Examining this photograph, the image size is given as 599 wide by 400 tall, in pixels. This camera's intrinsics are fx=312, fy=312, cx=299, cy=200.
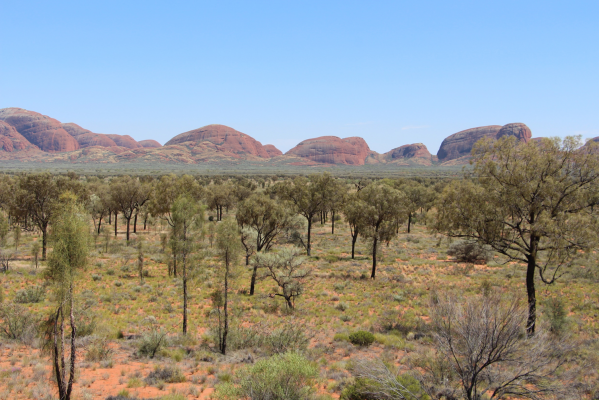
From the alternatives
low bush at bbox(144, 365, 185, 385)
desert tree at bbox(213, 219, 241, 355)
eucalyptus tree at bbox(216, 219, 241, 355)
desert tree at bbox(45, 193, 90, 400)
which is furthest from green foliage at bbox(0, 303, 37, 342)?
eucalyptus tree at bbox(216, 219, 241, 355)

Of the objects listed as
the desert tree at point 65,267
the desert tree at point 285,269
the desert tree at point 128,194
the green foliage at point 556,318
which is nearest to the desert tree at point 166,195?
the desert tree at point 128,194

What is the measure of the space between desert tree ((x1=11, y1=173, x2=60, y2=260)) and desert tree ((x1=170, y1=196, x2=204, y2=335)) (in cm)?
2145

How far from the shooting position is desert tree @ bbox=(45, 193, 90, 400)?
856 centimetres

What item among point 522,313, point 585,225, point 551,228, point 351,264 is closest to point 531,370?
point 522,313

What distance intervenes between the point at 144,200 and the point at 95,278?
75.5 ft

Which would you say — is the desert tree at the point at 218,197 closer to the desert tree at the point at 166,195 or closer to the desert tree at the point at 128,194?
the desert tree at the point at 128,194

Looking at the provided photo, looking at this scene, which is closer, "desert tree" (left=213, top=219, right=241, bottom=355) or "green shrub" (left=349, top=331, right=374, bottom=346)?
"green shrub" (left=349, top=331, right=374, bottom=346)

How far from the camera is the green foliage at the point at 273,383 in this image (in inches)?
313

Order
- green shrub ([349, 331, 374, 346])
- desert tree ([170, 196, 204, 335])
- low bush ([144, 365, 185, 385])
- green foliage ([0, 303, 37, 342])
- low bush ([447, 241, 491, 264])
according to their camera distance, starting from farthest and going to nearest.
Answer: low bush ([447, 241, 491, 264]), desert tree ([170, 196, 204, 335]), green shrub ([349, 331, 374, 346]), green foliage ([0, 303, 37, 342]), low bush ([144, 365, 185, 385])

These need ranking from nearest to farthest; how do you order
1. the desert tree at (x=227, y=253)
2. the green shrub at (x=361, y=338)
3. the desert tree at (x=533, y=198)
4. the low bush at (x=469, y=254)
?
the desert tree at (x=533, y=198) → the green shrub at (x=361, y=338) → the desert tree at (x=227, y=253) → the low bush at (x=469, y=254)

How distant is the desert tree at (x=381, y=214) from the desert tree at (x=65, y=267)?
22246 millimetres

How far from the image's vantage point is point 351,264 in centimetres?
3316

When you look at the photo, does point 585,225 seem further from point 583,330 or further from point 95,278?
point 95,278

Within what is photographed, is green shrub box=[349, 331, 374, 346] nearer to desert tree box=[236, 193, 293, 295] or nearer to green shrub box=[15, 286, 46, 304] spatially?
desert tree box=[236, 193, 293, 295]
